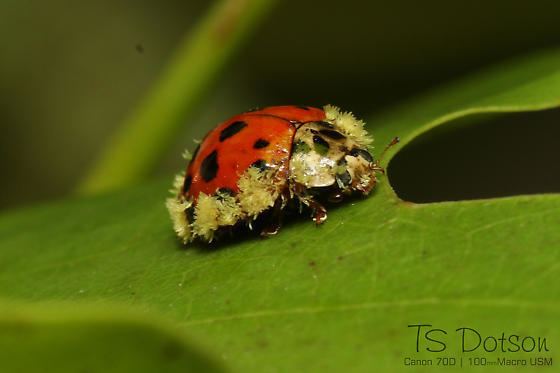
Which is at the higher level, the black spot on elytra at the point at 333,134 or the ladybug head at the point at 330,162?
the black spot on elytra at the point at 333,134

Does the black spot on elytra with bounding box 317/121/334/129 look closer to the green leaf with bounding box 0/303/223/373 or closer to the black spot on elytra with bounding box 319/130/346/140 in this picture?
the black spot on elytra with bounding box 319/130/346/140

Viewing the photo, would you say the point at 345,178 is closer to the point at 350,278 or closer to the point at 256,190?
the point at 256,190

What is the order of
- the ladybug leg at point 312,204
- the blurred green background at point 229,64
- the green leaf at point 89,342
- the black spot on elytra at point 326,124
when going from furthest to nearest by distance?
the blurred green background at point 229,64 → the black spot on elytra at point 326,124 → the ladybug leg at point 312,204 → the green leaf at point 89,342

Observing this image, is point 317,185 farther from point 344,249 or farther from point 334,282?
point 334,282

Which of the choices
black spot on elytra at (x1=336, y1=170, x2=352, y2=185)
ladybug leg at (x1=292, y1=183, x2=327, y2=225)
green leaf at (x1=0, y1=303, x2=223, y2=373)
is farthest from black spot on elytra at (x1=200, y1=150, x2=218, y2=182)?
green leaf at (x1=0, y1=303, x2=223, y2=373)

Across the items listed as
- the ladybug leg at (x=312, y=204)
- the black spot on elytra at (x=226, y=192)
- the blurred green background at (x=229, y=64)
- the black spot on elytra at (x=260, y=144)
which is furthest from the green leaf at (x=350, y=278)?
the blurred green background at (x=229, y=64)

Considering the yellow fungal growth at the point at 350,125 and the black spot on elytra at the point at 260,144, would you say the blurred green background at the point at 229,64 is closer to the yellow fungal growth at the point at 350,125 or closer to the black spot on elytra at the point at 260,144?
the yellow fungal growth at the point at 350,125

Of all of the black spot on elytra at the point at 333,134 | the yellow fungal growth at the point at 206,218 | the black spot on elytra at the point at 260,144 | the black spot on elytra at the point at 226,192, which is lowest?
the yellow fungal growth at the point at 206,218
